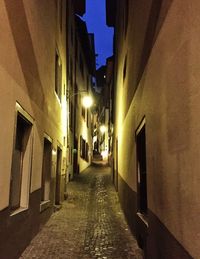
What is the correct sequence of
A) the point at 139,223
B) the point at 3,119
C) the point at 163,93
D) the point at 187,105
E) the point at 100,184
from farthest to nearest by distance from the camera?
the point at 100,184
the point at 139,223
the point at 3,119
the point at 163,93
the point at 187,105

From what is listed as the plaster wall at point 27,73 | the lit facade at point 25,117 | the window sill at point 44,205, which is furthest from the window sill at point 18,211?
the window sill at point 44,205

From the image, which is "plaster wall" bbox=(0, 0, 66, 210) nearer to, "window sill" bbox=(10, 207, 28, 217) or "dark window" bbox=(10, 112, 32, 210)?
"dark window" bbox=(10, 112, 32, 210)

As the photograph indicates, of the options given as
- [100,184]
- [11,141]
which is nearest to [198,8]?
[11,141]

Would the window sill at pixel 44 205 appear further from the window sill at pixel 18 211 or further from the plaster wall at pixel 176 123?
the plaster wall at pixel 176 123

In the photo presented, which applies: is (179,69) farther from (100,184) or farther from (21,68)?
(100,184)

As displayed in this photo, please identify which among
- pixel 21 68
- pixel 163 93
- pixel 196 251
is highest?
pixel 21 68

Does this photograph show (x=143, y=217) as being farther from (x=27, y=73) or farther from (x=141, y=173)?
(x=27, y=73)

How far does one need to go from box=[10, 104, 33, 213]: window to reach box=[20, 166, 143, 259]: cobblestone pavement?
3.31 feet

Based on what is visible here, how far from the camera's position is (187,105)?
118 inches

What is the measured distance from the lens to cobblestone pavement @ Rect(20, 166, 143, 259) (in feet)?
20.0

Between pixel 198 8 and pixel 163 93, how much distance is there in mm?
1408

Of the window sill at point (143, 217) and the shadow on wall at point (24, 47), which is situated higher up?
the shadow on wall at point (24, 47)

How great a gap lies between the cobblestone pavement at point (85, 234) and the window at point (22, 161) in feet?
3.31

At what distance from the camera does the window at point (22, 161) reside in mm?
5969
